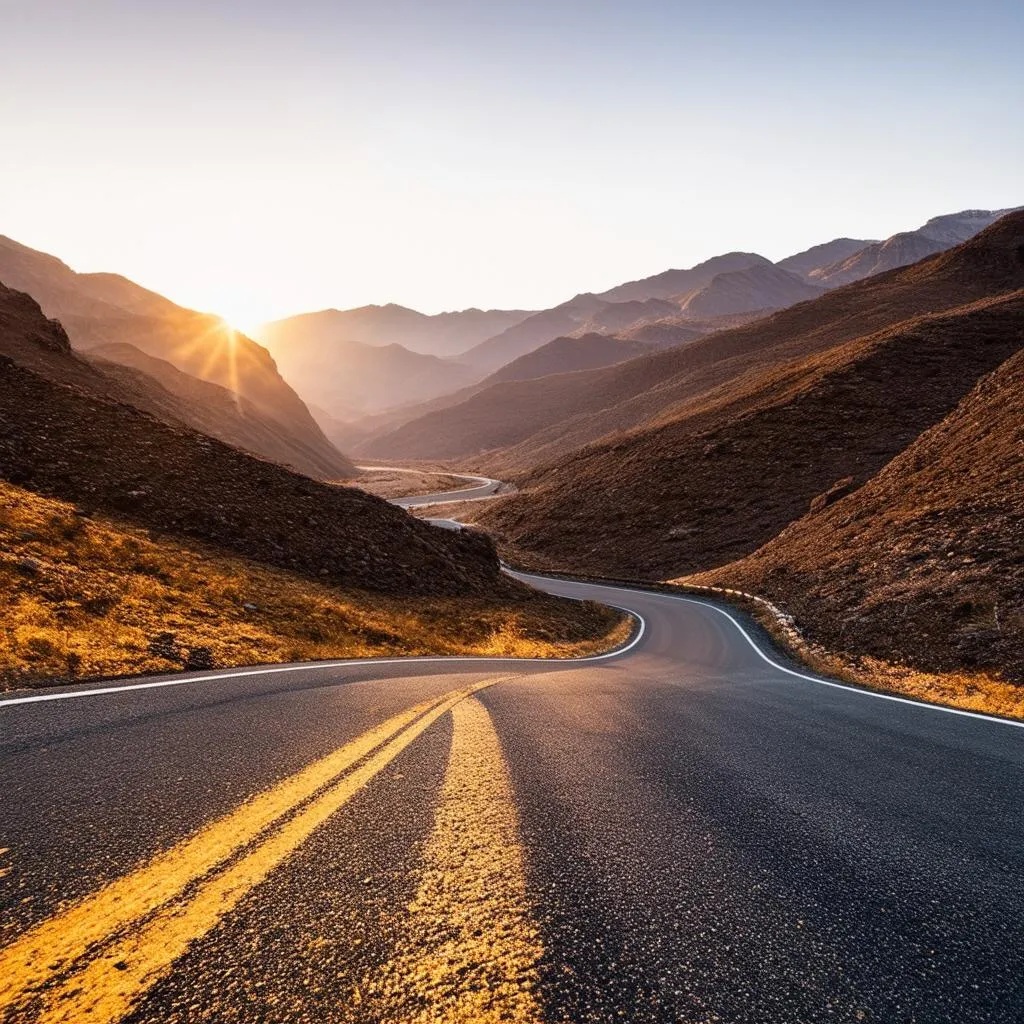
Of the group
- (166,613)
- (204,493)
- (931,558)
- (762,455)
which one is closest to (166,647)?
(166,613)

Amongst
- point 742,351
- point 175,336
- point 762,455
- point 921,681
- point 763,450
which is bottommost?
point 921,681

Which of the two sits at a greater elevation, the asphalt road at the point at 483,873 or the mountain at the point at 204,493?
the mountain at the point at 204,493

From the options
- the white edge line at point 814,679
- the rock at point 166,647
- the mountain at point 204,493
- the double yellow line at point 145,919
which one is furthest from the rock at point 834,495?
the double yellow line at point 145,919

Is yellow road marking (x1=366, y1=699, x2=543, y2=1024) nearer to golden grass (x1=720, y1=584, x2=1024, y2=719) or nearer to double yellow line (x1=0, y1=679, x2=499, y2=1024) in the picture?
double yellow line (x1=0, y1=679, x2=499, y2=1024)

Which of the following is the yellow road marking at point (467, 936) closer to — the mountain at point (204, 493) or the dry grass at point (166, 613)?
the dry grass at point (166, 613)

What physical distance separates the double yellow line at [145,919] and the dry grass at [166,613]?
5079mm

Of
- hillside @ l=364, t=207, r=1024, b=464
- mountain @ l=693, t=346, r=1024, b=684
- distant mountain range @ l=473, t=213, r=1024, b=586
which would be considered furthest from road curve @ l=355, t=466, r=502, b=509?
mountain @ l=693, t=346, r=1024, b=684

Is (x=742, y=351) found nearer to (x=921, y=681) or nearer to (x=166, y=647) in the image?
(x=921, y=681)

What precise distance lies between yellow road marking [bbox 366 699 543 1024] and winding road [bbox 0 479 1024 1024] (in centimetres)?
1

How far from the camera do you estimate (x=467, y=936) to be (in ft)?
6.10

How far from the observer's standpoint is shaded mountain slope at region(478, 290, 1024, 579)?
140ft

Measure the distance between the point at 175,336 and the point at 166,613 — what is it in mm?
157563

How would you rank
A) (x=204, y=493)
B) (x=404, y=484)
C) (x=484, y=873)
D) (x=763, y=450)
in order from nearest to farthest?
(x=484, y=873)
(x=204, y=493)
(x=763, y=450)
(x=404, y=484)

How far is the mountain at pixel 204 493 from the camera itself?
16203mm
